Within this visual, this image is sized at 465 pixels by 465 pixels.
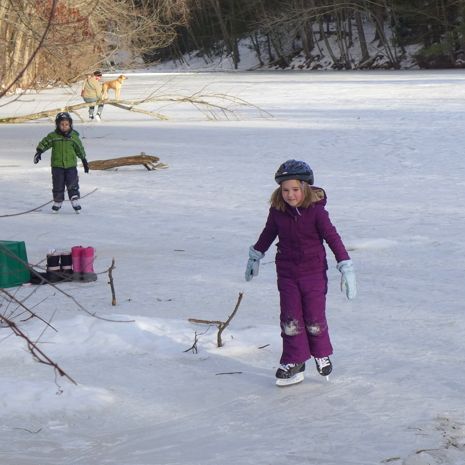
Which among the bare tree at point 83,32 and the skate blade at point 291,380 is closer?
the skate blade at point 291,380

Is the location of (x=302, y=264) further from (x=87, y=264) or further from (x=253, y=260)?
(x=87, y=264)

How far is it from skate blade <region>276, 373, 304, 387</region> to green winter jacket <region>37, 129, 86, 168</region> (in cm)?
769

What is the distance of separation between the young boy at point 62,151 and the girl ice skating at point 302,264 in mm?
7563

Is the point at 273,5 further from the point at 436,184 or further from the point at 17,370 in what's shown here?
the point at 17,370

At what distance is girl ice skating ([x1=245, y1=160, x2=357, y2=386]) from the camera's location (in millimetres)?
5953

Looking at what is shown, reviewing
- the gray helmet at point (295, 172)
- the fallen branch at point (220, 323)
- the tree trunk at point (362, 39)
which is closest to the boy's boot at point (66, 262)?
the fallen branch at point (220, 323)

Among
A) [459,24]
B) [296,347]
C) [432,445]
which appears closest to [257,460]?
[432,445]

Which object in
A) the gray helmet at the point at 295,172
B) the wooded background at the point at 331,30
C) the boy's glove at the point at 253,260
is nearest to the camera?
the gray helmet at the point at 295,172

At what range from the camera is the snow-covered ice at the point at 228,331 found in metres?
5.27

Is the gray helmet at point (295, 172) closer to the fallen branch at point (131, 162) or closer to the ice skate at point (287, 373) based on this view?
the ice skate at point (287, 373)

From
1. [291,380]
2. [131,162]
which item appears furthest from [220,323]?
[131,162]

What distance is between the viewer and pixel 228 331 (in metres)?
7.40

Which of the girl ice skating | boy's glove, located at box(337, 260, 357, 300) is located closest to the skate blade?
the girl ice skating

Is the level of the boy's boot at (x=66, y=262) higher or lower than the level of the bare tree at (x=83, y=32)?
lower
